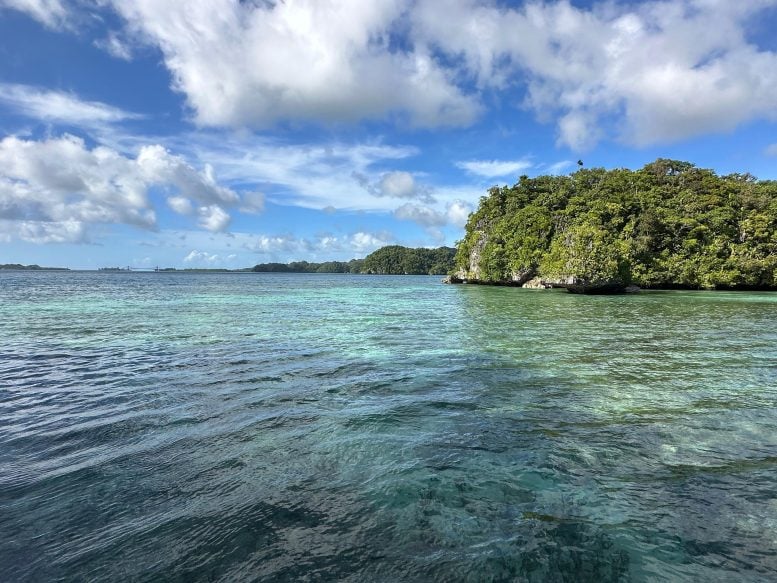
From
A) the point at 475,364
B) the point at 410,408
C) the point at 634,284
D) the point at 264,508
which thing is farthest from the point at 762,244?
the point at 264,508

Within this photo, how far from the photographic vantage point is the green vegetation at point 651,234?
64.1 metres

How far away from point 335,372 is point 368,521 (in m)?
7.80

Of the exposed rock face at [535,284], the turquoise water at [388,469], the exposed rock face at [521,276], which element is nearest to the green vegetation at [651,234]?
the exposed rock face at [521,276]

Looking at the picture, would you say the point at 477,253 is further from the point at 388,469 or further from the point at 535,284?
the point at 388,469

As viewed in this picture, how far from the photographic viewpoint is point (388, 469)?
20.9 feet

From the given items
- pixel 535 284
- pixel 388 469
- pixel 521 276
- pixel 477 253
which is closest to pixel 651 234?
pixel 535 284

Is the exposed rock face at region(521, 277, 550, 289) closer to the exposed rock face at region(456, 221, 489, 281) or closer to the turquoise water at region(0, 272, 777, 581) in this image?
the exposed rock face at region(456, 221, 489, 281)

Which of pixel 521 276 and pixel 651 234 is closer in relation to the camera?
pixel 651 234

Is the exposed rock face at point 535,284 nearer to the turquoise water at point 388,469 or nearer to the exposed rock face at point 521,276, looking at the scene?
the exposed rock face at point 521,276

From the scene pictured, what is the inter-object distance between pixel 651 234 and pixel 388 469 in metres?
79.7

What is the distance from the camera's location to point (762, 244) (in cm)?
6531

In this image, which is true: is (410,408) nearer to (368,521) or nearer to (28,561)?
(368,521)

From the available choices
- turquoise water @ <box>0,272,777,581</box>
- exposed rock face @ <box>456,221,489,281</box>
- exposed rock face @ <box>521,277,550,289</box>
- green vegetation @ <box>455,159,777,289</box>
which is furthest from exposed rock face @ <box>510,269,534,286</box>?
turquoise water @ <box>0,272,777,581</box>

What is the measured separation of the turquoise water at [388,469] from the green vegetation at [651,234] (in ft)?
182
